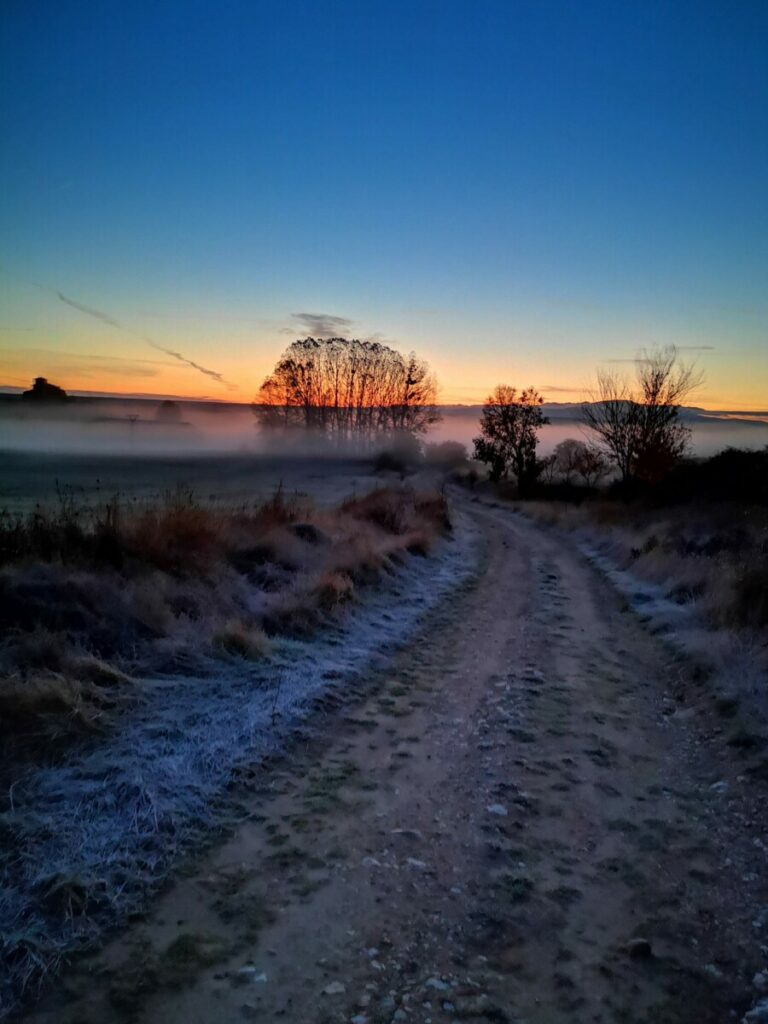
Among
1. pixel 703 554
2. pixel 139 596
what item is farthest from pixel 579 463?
pixel 139 596

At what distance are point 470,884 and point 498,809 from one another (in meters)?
0.95

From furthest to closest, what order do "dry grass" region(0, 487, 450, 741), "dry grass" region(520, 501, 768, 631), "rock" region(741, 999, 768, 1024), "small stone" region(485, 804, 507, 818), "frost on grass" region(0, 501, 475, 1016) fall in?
"dry grass" region(520, 501, 768, 631) < "dry grass" region(0, 487, 450, 741) < "small stone" region(485, 804, 507, 818) < "frost on grass" region(0, 501, 475, 1016) < "rock" region(741, 999, 768, 1024)

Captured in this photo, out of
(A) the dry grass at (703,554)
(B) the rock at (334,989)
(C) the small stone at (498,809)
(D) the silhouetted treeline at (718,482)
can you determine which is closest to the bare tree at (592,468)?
(D) the silhouetted treeline at (718,482)

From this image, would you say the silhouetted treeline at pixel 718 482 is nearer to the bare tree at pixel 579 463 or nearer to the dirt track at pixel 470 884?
the bare tree at pixel 579 463

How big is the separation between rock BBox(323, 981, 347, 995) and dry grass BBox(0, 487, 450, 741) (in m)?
3.18

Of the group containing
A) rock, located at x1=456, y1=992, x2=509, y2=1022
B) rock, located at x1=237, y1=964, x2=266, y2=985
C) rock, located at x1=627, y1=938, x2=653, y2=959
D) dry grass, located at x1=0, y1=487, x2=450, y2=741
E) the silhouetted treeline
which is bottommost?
rock, located at x1=237, y1=964, x2=266, y2=985

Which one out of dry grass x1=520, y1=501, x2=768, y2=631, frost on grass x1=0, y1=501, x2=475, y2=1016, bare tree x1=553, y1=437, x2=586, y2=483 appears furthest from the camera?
bare tree x1=553, y1=437, x2=586, y2=483

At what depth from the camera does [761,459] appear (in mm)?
25125

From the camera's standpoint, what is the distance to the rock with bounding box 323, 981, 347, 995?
323 centimetres

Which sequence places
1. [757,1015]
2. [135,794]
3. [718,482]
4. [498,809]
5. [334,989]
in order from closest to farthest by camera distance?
[757,1015] → [334,989] → [135,794] → [498,809] → [718,482]

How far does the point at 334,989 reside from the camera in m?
3.25

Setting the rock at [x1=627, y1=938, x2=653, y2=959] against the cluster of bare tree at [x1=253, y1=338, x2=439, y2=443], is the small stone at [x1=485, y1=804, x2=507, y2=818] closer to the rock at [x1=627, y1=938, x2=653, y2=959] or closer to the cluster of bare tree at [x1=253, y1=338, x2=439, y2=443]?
the rock at [x1=627, y1=938, x2=653, y2=959]

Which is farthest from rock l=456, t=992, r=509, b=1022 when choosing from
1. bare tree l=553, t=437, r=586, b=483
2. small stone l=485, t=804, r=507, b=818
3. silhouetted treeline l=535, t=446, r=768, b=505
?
bare tree l=553, t=437, r=586, b=483

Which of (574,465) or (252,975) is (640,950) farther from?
(574,465)
